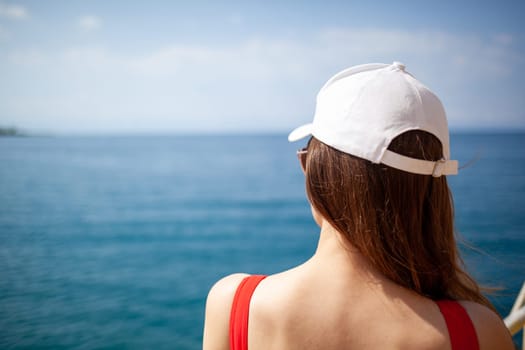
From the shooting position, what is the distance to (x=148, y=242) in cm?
1193

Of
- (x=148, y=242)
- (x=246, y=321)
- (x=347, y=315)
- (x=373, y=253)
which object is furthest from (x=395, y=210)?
(x=148, y=242)

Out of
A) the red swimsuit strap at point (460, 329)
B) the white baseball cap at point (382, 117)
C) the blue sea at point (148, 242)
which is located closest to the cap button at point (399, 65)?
the white baseball cap at point (382, 117)

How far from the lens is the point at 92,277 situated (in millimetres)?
8445


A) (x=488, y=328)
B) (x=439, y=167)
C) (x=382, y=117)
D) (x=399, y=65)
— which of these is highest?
(x=399, y=65)

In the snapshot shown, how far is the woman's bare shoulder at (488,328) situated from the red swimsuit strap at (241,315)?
1.45ft

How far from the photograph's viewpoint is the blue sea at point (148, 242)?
669 centimetres

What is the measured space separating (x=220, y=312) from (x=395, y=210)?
1.41 ft

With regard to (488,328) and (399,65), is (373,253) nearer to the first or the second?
(488,328)

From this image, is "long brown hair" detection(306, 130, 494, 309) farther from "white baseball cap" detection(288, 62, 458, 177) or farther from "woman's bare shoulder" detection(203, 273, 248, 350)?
"woman's bare shoulder" detection(203, 273, 248, 350)

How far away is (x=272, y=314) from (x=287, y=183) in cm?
2148

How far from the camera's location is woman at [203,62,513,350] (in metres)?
0.76

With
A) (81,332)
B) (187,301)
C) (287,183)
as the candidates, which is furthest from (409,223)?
(287,183)

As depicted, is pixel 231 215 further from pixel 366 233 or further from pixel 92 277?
pixel 366 233

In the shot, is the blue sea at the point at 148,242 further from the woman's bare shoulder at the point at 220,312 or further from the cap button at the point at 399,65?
the woman's bare shoulder at the point at 220,312
